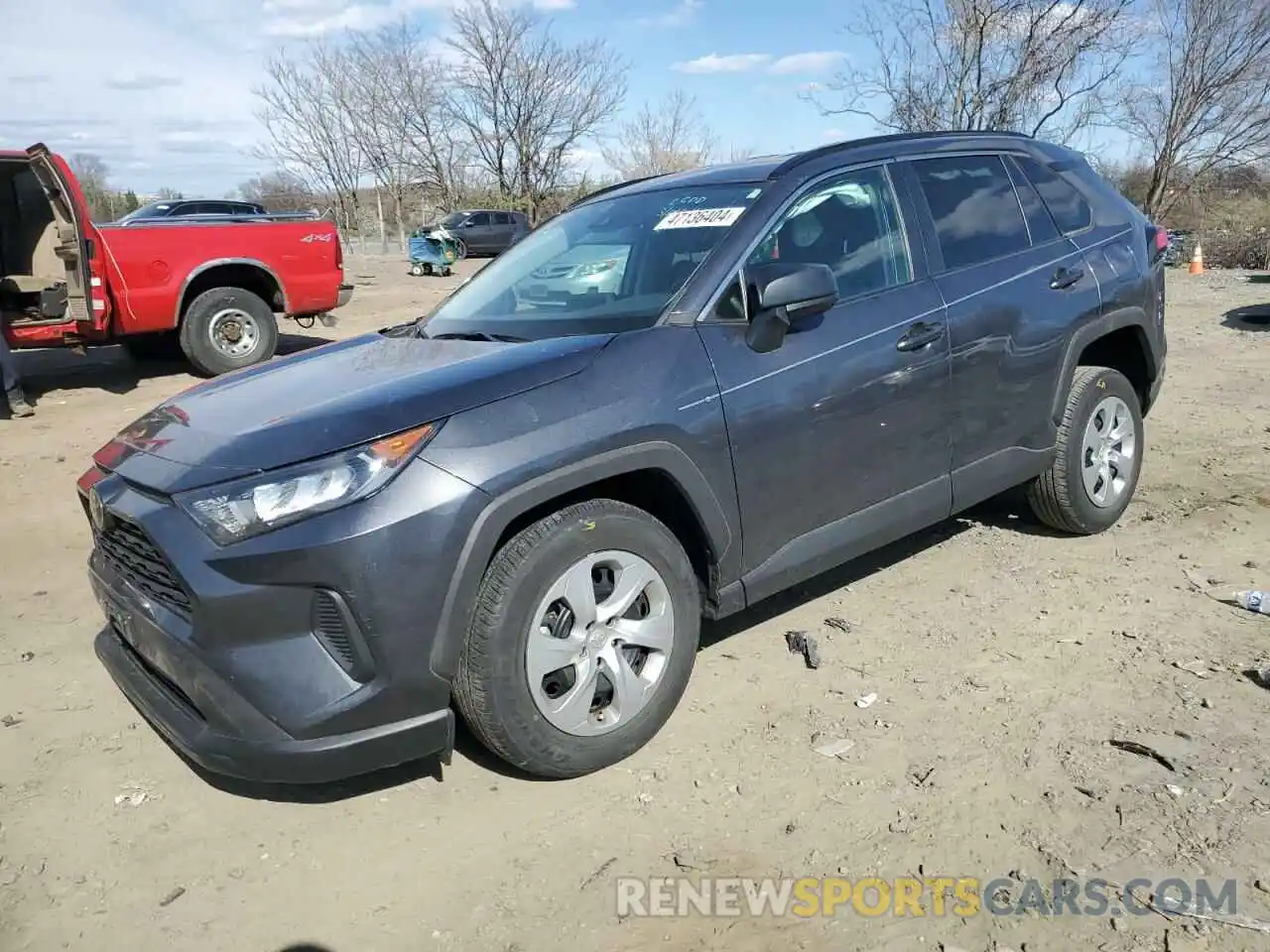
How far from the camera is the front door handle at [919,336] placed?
11.8 feet

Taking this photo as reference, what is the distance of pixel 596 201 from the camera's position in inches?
168

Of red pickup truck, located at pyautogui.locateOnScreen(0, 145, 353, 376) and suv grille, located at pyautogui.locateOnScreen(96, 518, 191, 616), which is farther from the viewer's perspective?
red pickup truck, located at pyautogui.locateOnScreen(0, 145, 353, 376)

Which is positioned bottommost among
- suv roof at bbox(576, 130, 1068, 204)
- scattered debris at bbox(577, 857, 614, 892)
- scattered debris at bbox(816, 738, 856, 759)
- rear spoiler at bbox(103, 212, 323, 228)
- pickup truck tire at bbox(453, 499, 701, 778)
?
scattered debris at bbox(577, 857, 614, 892)

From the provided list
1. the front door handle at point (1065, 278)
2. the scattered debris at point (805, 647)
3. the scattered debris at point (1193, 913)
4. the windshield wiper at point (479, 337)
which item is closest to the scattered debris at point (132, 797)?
the windshield wiper at point (479, 337)

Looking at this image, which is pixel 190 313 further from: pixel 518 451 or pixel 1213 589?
pixel 1213 589

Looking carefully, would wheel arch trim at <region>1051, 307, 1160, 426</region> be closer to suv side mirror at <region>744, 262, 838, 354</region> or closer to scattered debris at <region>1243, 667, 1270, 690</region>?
scattered debris at <region>1243, 667, 1270, 690</region>

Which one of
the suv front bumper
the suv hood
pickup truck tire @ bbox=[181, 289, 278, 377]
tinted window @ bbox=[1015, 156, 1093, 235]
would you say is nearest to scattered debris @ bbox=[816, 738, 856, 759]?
the suv front bumper

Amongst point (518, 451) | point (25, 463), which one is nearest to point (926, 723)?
point (518, 451)

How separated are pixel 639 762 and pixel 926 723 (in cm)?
96

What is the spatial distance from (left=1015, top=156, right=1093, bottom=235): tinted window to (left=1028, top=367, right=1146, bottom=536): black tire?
68cm

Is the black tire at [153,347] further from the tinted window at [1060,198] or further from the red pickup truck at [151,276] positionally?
the tinted window at [1060,198]

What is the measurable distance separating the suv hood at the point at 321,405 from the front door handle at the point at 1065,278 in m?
2.28

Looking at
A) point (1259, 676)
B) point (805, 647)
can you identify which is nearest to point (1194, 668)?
point (1259, 676)

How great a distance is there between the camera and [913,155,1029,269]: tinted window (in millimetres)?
3971
